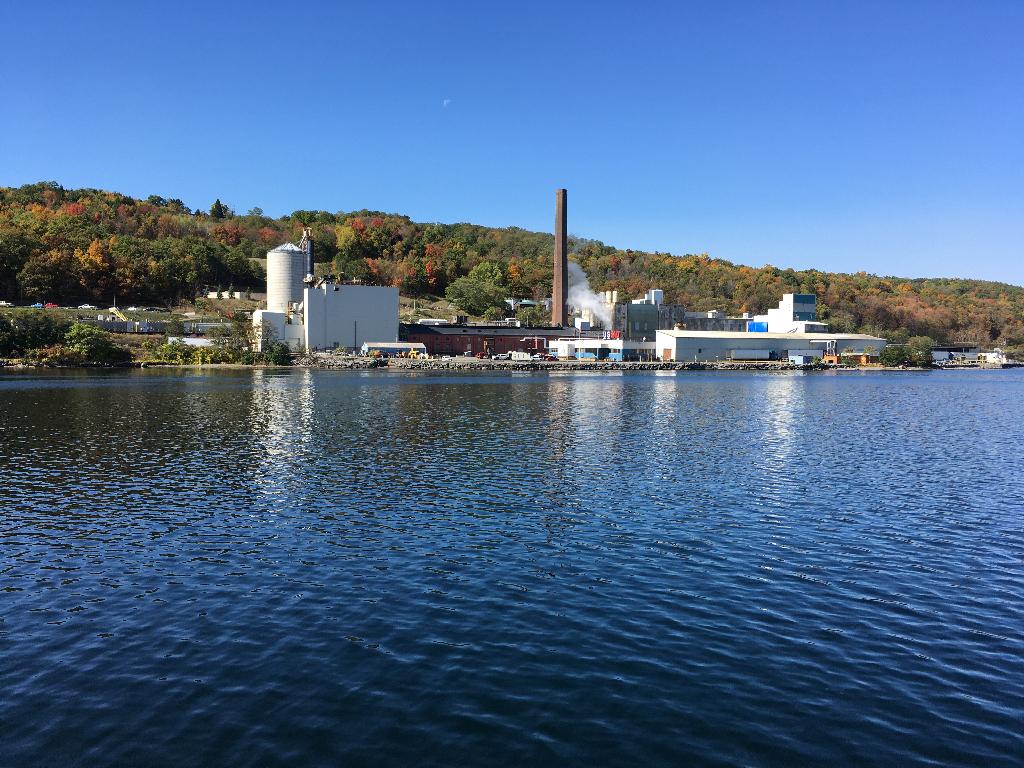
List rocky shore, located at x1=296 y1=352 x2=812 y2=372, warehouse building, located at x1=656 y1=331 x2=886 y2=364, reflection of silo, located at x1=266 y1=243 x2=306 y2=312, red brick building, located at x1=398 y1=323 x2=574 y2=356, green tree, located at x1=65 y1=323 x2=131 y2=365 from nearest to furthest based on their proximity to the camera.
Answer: green tree, located at x1=65 y1=323 x2=131 y2=365
rocky shore, located at x1=296 y1=352 x2=812 y2=372
reflection of silo, located at x1=266 y1=243 x2=306 y2=312
red brick building, located at x1=398 y1=323 x2=574 y2=356
warehouse building, located at x1=656 y1=331 x2=886 y2=364

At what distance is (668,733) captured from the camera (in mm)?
8766

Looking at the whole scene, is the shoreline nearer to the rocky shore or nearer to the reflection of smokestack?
the rocky shore

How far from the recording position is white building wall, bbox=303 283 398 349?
100 m

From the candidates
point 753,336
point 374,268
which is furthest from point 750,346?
point 374,268

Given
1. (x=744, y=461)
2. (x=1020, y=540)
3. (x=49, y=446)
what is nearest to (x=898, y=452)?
(x=744, y=461)

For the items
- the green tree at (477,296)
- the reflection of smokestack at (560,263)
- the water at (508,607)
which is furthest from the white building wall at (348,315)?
the water at (508,607)

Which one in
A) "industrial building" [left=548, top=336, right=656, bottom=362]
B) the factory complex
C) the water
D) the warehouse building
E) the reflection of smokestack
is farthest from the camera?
the reflection of smokestack

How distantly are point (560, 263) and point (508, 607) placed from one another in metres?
111

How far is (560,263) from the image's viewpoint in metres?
121

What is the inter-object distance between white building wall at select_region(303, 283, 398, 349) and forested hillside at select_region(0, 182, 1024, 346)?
40.7 meters

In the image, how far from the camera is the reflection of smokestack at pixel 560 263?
389 feet

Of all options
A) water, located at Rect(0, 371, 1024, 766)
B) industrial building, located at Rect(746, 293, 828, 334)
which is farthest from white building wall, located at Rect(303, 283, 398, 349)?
water, located at Rect(0, 371, 1024, 766)

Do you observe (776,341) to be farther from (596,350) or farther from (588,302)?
(588,302)

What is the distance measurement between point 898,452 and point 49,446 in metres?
34.8
